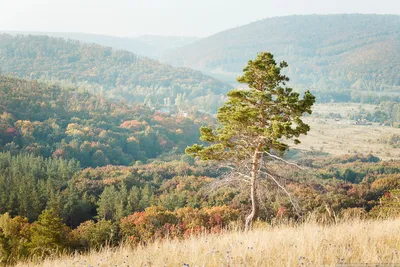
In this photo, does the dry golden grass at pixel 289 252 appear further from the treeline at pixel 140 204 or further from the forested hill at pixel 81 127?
the forested hill at pixel 81 127

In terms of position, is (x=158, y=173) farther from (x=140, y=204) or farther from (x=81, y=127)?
(x=81, y=127)

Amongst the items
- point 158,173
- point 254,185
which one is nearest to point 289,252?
point 254,185

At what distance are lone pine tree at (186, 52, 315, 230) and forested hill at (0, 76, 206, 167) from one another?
212 ft

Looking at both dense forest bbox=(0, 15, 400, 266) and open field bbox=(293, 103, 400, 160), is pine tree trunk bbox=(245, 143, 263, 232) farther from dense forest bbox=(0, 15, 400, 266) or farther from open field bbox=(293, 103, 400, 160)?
open field bbox=(293, 103, 400, 160)

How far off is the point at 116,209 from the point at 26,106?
76741mm

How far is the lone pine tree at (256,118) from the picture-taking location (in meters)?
13.9

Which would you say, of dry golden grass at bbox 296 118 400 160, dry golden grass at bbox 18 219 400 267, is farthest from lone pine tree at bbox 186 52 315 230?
dry golden grass at bbox 296 118 400 160

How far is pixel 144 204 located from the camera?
39469 mm

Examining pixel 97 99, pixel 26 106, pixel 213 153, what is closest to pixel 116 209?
pixel 213 153

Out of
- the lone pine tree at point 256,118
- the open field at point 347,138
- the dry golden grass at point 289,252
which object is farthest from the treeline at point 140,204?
the open field at point 347,138

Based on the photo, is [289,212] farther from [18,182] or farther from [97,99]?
[97,99]

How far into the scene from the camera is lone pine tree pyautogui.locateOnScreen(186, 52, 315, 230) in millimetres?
13914

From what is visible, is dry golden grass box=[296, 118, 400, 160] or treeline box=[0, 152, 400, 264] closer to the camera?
treeline box=[0, 152, 400, 264]

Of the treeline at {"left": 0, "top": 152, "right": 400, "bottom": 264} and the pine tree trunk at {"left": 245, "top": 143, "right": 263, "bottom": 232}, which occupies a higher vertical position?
the pine tree trunk at {"left": 245, "top": 143, "right": 263, "bottom": 232}
